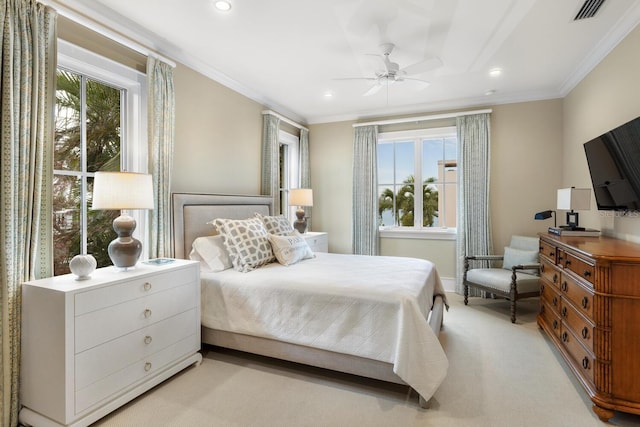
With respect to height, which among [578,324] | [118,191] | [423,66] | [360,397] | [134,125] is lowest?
[360,397]

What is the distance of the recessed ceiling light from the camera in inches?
92.4

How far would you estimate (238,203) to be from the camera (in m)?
3.77

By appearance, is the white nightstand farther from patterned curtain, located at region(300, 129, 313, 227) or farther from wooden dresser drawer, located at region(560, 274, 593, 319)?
wooden dresser drawer, located at region(560, 274, 593, 319)

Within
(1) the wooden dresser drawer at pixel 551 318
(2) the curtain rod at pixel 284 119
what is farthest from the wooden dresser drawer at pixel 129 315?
(1) the wooden dresser drawer at pixel 551 318

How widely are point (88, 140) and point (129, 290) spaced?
1.25 metres

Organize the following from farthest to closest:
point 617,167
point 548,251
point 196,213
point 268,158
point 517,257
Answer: point 268,158, point 517,257, point 196,213, point 548,251, point 617,167

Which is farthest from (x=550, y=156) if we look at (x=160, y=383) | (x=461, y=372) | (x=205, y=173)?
(x=160, y=383)

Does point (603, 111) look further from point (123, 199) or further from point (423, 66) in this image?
point (123, 199)

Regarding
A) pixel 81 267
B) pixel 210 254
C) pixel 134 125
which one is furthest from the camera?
pixel 210 254

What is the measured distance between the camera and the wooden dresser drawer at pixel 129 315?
1.84 metres

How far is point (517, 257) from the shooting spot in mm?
4051

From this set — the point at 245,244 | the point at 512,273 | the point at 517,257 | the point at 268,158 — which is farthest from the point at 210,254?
the point at 517,257

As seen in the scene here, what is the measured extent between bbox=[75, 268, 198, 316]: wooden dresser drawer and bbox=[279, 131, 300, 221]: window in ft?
8.85

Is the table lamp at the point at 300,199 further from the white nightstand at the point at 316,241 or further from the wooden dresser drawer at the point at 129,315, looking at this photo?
the wooden dresser drawer at the point at 129,315
